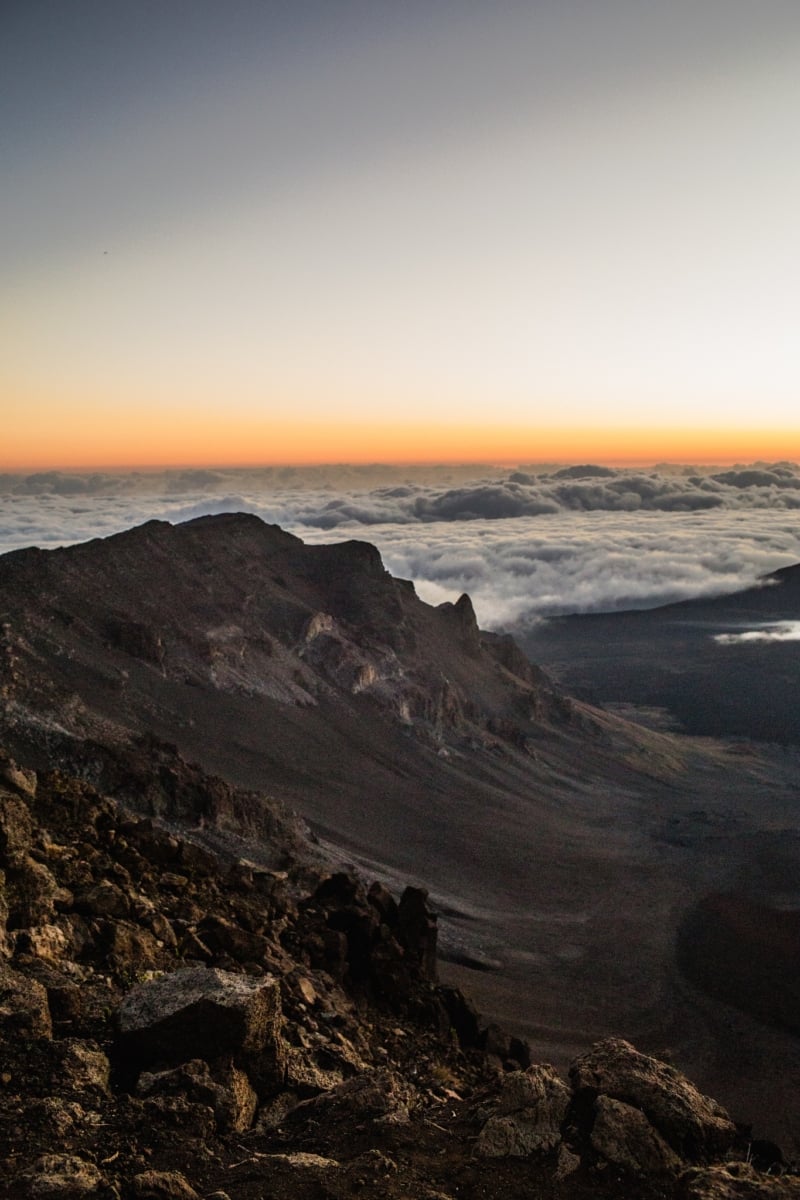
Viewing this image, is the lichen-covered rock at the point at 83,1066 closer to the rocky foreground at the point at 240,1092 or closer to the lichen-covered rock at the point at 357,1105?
the rocky foreground at the point at 240,1092

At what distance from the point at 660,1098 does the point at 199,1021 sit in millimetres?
5437

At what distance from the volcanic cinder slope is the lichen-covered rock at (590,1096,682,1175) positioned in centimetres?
3911

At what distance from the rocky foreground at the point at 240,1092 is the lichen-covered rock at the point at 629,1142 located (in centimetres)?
2

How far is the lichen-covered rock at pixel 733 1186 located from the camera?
810cm

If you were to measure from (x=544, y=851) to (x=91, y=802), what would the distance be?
71717mm

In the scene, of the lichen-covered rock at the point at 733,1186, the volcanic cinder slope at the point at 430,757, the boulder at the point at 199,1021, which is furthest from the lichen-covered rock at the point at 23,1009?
the volcanic cinder slope at the point at 430,757

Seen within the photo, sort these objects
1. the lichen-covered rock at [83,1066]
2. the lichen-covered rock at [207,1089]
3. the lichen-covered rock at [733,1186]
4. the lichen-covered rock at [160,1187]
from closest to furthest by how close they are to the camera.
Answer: the lichen-covered rock at [160,1187]
the lichen-covered rock at [733,1186]
the lichen-covered rock at [83,1066]
the lichen-covered rock at [207,1089]

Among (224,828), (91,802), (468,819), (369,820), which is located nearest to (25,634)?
(224,828)

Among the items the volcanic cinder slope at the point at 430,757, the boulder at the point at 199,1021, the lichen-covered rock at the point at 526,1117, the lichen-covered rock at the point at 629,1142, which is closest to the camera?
the lichen-covered rock at the point at 629,1142

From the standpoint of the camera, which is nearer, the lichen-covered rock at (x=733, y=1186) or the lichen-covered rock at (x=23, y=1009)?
the lichen-covered rock at (x=733, y=1186)

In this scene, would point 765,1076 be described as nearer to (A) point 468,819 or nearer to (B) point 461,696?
(A) point 468,819

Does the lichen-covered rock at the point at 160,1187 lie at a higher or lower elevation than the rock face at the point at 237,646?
higher

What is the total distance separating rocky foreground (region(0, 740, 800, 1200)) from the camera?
863 cm

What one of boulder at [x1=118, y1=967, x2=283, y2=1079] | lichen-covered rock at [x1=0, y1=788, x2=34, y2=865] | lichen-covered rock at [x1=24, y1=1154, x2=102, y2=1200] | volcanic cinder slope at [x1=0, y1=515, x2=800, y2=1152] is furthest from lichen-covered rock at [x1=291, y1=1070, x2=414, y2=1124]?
volcanic cinder slope at [x1=0, y1=515, x2=800, y2=1152]
